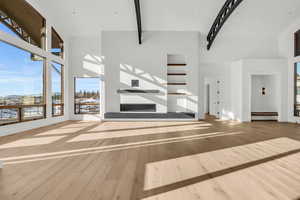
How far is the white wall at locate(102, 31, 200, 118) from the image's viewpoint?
8.36 m

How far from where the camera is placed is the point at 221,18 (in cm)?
780

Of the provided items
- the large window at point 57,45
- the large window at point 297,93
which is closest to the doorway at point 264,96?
the large window at point 297,93

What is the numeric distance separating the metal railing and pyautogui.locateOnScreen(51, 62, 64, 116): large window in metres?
6.56

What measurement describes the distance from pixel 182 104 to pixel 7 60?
6392mm

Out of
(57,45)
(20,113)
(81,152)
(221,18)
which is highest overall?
(221,18)

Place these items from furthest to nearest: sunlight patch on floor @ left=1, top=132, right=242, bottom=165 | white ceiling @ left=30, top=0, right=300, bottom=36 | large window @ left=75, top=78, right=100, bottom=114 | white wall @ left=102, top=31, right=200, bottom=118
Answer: large window @ left=75, top=78, right=100, bottom=114
white wall @ left=102, top=31, right=200, bottom=118
white ceiling @ left=30, top=0, right=300, bottom=36
sunlight patch on floor @ left=1, top=132, right=242, bottom=165

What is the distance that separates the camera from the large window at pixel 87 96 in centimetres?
867

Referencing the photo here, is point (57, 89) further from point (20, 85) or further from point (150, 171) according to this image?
point (150, 171)

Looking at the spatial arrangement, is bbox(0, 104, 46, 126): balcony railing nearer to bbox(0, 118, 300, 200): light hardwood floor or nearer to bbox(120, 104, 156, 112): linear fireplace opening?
bbox(0, 118, 300, 200): light hardwood floor

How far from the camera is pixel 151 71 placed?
8391 millimetres

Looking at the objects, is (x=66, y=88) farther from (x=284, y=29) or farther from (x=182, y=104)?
(x=284, y=29)

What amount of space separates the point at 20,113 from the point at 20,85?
2.87ft

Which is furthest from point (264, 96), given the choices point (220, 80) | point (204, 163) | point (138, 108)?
point (204, 163)

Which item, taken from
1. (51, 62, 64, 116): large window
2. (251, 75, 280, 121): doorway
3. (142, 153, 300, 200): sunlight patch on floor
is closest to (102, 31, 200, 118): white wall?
(51, 62, 64, 116): large window
